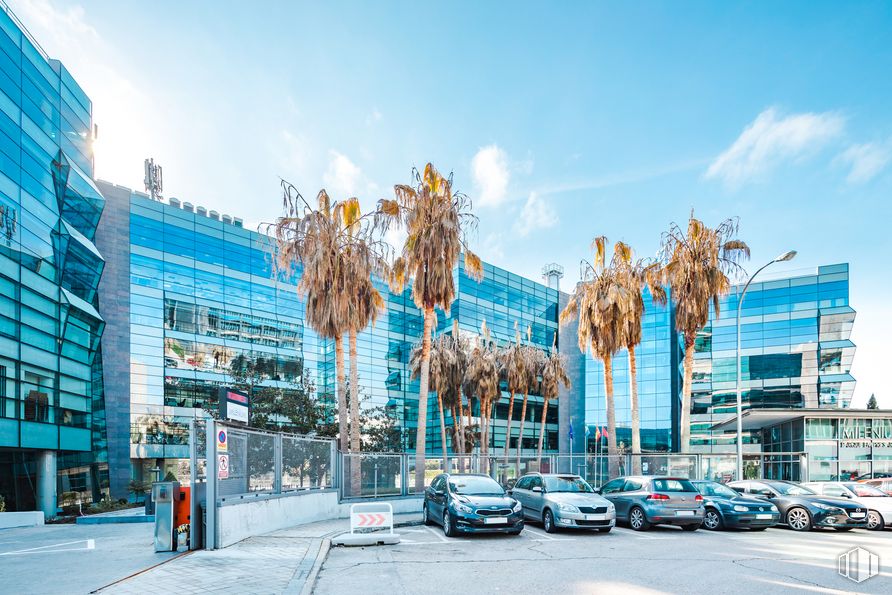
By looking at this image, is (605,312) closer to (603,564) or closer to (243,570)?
(603,564)

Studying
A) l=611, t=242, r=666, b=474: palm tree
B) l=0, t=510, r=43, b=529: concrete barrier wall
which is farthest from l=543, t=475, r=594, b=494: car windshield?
l=0, t=510, r=43, b=529: concrete barrier wall

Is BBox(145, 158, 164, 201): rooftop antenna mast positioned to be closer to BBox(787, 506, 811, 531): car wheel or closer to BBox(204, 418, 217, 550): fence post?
BBox(204, 418, 217, 550): fence post

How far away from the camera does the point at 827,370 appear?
52688 mm

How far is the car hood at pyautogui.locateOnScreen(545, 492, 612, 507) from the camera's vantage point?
1490 cm

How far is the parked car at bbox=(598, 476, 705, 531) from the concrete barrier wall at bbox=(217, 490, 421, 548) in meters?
7.67

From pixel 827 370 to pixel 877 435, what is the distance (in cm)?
2025

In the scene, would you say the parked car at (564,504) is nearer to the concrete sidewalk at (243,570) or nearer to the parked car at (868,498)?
the concrete sidewalk at (243,570)

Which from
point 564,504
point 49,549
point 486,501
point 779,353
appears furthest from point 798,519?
point 779,353

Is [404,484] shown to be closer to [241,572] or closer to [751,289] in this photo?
[241,572]

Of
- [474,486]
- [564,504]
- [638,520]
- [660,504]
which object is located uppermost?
[474,486]

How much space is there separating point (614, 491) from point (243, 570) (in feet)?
37.5

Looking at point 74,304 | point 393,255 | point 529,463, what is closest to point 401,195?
point 393,255

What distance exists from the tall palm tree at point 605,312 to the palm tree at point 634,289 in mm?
229

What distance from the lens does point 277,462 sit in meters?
15.1
